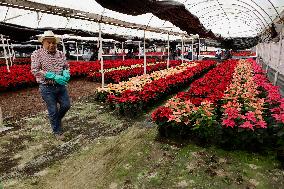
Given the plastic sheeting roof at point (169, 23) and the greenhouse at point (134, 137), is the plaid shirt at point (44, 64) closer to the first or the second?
the greenhouse at point (134, 137)

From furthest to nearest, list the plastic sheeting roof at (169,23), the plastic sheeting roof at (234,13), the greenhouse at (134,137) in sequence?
the plastic sheeting roof at (234,13)
the plastic sheeting roof at (169,23)
the greenhouse at (134,137)

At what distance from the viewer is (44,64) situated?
516 centimetres

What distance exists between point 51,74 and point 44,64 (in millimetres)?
335

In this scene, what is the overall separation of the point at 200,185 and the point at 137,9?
2.69 meters

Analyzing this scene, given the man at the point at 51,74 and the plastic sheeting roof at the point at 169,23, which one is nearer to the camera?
the man at the point at 51,74

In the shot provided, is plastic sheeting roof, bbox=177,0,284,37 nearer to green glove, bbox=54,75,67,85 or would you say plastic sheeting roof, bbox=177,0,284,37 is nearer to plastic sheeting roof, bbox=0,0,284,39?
plastic sheeting roof, bbox=0,0,284,39

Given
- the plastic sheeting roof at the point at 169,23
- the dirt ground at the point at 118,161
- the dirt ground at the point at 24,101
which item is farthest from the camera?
the plastic sheeting roof at the point at 169,23

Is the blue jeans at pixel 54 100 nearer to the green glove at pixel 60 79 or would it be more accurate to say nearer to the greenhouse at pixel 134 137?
the greenhouse at pixel 134 137


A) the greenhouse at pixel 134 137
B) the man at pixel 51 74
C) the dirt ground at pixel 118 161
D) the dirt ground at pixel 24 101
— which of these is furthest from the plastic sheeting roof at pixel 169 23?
the dirt ground at pixel 118 161

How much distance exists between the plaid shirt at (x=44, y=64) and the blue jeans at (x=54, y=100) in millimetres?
154

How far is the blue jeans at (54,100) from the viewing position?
5184mm

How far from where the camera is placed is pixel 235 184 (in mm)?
3629

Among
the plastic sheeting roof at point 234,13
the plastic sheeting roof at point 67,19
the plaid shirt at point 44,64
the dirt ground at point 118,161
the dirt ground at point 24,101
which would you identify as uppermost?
the plastic sheeting roof at point 234,13

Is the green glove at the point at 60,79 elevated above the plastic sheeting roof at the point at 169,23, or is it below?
below
